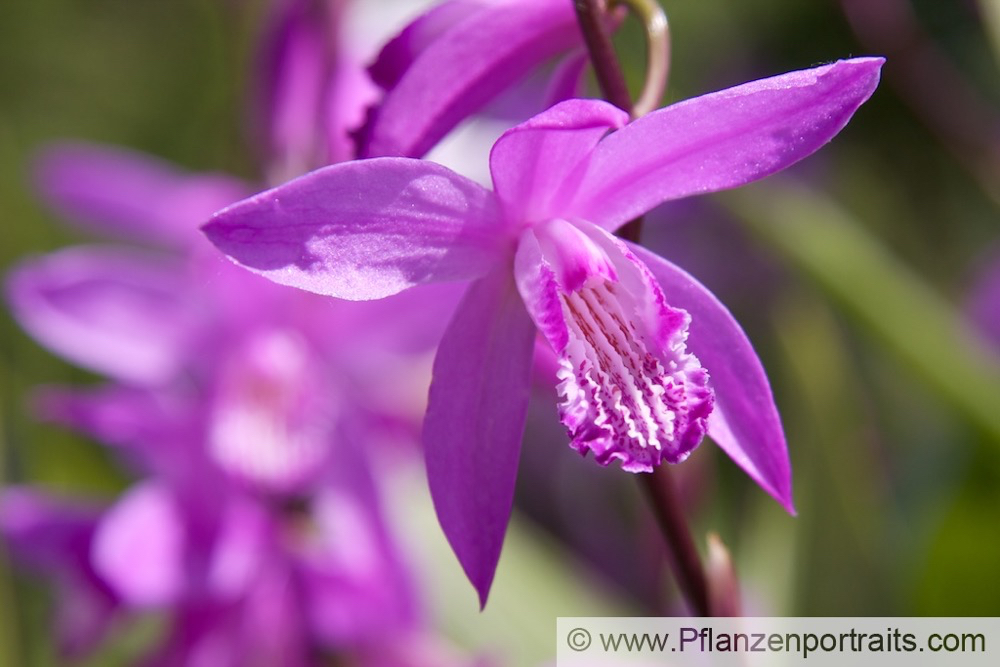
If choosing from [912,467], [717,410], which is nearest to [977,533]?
[912,467]

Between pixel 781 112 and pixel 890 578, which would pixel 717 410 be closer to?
pixel 781 112

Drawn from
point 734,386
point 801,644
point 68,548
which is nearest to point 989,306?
point 801,644

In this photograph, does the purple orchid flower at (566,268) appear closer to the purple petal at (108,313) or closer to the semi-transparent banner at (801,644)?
the semi-transparent banner at (801,644)

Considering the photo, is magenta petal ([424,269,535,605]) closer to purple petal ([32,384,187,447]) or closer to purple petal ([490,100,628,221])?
purple petal ([490,100,628,221])

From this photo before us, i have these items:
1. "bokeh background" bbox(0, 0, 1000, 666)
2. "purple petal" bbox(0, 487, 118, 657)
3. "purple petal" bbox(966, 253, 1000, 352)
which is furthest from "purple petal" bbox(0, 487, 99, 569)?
"purple petal" bbox(966, 253, 1000, 352)

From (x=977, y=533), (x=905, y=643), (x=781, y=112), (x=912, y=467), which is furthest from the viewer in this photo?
(x=912, y=467)

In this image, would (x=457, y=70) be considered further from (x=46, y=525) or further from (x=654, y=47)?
(x=46, y=525)
